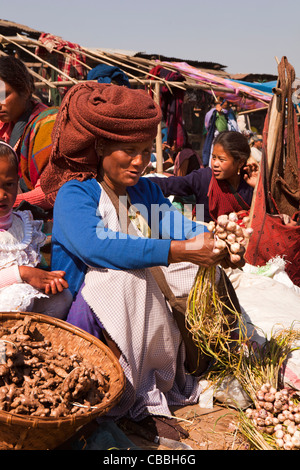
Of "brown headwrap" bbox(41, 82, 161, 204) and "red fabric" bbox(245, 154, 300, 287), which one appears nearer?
"brown headwrap" bbox(41, 82, 161, 204)

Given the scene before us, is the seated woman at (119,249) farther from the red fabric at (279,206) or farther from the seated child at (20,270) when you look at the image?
the red fabric at (279,206)

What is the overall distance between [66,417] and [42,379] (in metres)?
0.32

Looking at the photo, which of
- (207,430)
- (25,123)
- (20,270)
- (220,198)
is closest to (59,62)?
(220,198)

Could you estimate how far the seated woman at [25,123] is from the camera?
3.28m

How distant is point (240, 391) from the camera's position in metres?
2.68

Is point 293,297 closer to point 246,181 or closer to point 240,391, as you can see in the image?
point 240,391

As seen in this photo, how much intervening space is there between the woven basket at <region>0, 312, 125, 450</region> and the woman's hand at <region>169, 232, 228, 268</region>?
57cm

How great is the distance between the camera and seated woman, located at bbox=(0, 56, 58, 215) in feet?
10.8

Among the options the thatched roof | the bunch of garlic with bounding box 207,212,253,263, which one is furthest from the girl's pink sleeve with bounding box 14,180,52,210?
the thatched roof

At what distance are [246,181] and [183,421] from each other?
2.88m

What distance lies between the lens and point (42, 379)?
2145 millimetres

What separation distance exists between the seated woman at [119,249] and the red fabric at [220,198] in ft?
6.66

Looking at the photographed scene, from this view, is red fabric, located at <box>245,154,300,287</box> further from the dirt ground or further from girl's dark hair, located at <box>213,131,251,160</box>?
the dirt ground

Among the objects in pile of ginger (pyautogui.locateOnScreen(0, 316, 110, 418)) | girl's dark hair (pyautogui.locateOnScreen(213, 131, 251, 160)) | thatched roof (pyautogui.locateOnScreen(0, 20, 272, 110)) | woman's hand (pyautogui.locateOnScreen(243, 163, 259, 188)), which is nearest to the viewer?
pile of ginger (pyautogui.locateOnScreen(0, 316, 110, 418))
